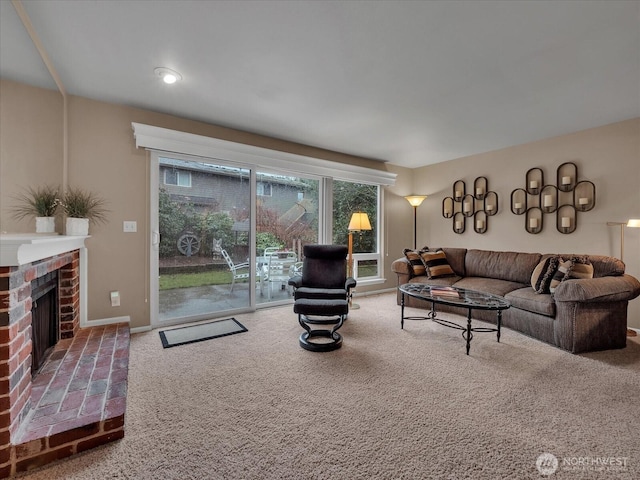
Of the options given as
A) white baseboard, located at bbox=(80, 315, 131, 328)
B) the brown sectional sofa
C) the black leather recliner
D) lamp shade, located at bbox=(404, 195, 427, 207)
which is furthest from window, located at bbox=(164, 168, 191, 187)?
the brown sectional sofa

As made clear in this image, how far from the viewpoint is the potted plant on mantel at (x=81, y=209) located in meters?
2.54

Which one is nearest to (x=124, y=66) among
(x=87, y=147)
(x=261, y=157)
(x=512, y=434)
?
(x=87, y=147)

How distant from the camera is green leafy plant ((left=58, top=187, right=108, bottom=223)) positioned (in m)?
2.61

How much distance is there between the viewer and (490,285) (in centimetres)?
365

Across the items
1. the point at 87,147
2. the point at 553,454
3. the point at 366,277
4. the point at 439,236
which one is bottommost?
the point at 553,454

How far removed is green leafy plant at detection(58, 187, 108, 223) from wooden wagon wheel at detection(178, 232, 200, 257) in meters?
0.78

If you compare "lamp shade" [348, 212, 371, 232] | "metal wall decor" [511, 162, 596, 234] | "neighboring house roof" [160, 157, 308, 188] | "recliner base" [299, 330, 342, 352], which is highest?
"neighboring house roof" [160, 157, 308, 188]

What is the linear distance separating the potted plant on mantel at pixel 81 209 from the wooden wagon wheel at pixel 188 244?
0.78m

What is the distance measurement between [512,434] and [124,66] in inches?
147

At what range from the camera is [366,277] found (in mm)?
5219

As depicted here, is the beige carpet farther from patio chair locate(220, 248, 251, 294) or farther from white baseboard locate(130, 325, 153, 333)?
patio chair locate(220, 248, 251, 294)

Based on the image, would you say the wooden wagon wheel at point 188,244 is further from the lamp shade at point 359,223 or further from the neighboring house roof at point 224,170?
the lamp shade at point 359,223

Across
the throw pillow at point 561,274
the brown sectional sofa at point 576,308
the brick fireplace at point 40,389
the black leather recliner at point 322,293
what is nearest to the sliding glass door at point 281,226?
the black leather recliner at point 322,293

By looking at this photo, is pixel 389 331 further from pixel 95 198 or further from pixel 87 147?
pixel 87 147
